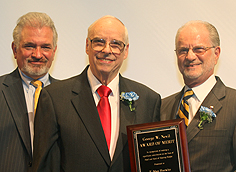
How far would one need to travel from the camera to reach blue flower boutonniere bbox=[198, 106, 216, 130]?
271 centimetres

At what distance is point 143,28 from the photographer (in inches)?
148

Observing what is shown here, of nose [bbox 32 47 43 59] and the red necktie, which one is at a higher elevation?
nose [bbox 32 47 43 59]

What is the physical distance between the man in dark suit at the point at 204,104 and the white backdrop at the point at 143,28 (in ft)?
1.90

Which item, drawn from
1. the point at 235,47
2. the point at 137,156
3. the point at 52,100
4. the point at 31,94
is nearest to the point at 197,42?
the point at 235,47

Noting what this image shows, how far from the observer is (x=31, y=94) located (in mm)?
3111

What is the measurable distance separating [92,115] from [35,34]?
1078 millimetres

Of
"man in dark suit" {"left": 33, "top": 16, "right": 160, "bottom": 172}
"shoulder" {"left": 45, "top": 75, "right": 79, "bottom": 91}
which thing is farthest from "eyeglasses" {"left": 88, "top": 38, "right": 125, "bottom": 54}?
"shoulder" {"left": 45, "top": 75, "right": 79, "bottom": 91}

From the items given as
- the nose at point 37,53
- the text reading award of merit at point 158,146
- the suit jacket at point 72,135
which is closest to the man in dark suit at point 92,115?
the suit jacket at point 72,135

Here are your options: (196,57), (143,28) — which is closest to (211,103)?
(196,57)

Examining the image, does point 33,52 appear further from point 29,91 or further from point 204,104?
point 204,104

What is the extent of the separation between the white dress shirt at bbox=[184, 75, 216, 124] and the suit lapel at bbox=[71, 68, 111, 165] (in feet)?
Answer: 2.89

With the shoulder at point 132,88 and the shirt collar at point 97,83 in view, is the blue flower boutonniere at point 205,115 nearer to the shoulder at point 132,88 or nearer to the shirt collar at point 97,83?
the shoulder at point 132,88

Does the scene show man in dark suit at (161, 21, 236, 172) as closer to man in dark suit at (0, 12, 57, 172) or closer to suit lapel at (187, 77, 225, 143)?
suit lapel at (187, 77, 225, 143)

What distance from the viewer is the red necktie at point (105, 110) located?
2.66 metres
